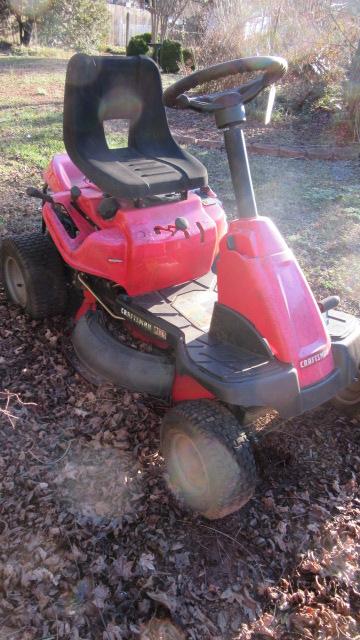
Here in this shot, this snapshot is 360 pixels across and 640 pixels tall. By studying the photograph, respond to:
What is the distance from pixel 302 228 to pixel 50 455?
2993 millimetres

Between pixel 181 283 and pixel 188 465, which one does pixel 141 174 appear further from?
pixel 188 465

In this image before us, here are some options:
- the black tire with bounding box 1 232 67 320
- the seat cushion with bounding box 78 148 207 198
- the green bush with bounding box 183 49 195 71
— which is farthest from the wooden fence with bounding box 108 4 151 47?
the seat cushion with bounding box 78 148 207 198

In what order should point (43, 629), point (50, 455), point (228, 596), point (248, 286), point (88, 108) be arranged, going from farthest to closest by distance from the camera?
point (88, 108), point (50, 455), point (248, 286), point (228, 596), point (43, 629)

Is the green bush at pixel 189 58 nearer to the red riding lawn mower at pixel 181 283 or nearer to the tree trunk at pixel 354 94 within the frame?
the tree trunk at pixel 354 94

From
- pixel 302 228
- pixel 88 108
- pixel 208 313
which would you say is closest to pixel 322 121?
pixel 302 228

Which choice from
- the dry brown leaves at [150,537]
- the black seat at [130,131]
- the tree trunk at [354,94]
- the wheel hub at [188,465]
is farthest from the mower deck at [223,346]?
the tree trunk at [354,94]

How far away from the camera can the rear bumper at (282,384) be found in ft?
6.32

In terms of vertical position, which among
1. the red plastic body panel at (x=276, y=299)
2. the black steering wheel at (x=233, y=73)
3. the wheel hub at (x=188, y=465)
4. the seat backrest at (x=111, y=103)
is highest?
the black steering wheel at (x=233, y=73)

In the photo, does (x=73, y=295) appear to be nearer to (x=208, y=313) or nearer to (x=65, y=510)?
(x=208, y=313)

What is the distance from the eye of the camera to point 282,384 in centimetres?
196

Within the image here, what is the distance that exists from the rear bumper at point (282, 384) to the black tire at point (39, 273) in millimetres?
1171

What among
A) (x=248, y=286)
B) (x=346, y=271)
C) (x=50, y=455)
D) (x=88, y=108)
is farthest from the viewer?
(x=346, y=271)

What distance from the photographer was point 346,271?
3.97m

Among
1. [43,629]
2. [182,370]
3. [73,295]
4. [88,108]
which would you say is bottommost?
[43,629]
